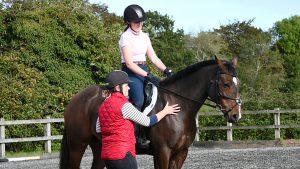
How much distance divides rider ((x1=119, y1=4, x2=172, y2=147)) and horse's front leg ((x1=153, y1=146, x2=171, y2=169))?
28 centimetres

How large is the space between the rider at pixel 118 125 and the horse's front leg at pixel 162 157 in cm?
138

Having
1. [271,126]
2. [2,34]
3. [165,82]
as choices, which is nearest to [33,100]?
[2,34]

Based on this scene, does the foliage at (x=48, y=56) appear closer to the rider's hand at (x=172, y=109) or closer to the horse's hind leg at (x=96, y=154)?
the horse's hind leg at (x=96, y=154)

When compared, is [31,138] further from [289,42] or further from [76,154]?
[289,42]

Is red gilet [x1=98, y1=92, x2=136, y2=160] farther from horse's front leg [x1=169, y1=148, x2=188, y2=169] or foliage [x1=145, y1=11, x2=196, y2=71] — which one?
foliage [x1=145, y1=11, x2=196, y2=71]

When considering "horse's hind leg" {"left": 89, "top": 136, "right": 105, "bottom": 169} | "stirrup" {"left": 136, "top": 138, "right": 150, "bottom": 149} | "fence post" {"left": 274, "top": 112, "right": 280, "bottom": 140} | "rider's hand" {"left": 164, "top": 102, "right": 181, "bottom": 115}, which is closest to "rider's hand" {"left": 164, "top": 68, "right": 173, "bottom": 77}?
"rider's hand" {"left": 164, "top": 102, "right": 181, "bottom": 115}

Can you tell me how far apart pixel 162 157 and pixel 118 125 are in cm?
161

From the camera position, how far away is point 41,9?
75.4ft

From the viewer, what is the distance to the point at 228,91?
723cm

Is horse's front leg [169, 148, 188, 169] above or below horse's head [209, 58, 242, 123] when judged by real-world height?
below

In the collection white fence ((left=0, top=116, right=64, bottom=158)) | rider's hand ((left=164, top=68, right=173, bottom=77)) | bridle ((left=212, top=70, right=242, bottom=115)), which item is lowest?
white fence ((left=0, top=116, right=64, bottom=158))

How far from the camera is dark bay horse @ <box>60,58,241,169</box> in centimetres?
718

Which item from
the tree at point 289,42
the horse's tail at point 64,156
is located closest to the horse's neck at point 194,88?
the horse's tail at point 64,156

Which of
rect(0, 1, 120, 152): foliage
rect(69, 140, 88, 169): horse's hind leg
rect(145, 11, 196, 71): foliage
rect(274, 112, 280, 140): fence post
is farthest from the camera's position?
rect(145, 11, 196, 71): foliage
